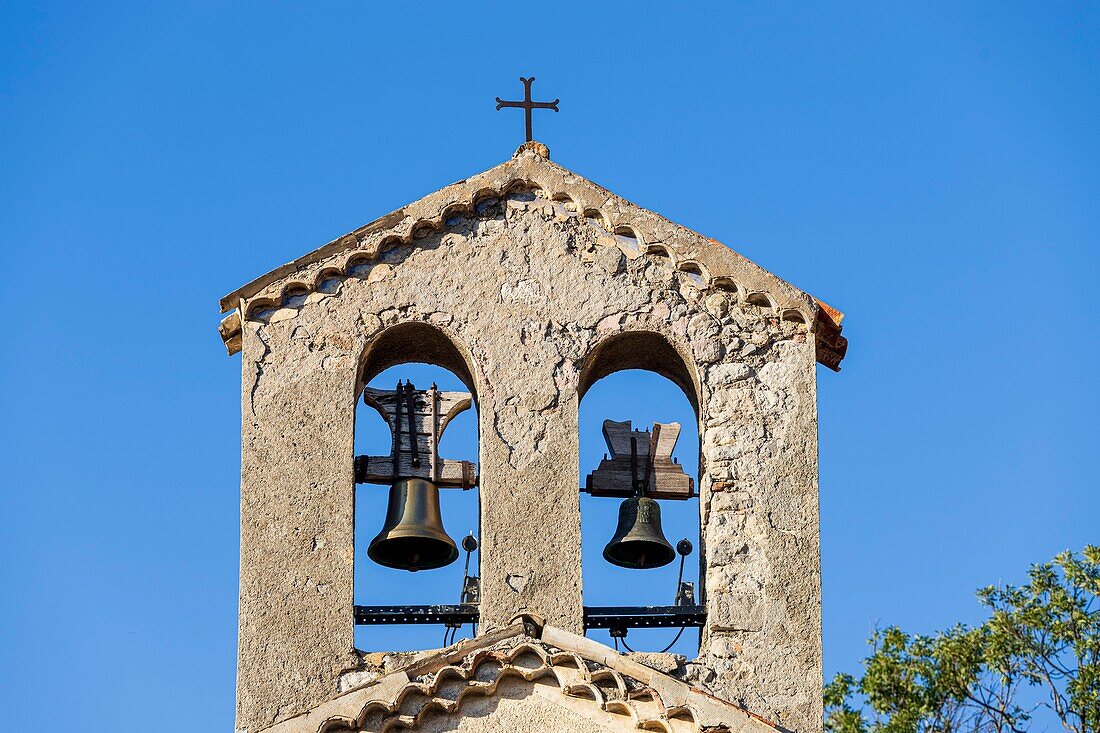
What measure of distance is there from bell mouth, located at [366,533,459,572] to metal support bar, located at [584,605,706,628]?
89cm

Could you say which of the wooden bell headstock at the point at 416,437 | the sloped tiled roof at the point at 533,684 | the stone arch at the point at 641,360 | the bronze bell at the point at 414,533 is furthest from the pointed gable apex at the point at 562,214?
the sloped tiled roof at the point at 533,684

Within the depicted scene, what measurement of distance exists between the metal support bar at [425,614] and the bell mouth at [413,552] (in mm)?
577

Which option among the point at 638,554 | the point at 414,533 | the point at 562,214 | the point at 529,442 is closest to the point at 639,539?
the point at 638,554

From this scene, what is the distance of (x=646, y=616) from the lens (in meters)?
10.5

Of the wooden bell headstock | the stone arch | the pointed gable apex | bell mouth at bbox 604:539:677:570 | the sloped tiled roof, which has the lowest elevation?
the sloped tiled roof

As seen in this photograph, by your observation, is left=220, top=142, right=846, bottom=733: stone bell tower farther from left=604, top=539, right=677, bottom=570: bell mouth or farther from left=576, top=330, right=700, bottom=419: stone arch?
left=604, top=539, right=677, bottom=570: bell mouth

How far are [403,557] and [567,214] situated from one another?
1877 mm

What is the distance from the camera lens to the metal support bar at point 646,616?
10.4 meters

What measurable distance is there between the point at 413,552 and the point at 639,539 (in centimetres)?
111

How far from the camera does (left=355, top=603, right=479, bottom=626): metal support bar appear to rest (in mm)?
10305

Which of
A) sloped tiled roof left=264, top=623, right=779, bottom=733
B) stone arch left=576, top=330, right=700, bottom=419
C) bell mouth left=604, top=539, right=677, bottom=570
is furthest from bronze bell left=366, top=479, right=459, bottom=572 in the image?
sloped tiled roof left=264, top=623, right=779, bottom=733

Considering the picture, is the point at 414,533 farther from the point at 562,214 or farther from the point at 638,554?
the point at 562,214

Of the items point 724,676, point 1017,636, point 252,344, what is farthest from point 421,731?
point 1017,636

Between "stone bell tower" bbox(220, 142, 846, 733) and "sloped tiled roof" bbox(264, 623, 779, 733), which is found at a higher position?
"stone bell tower" bbox(220, 142, 846, 733)
